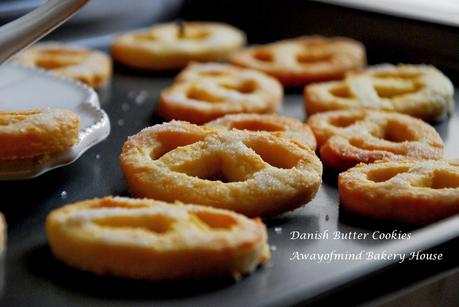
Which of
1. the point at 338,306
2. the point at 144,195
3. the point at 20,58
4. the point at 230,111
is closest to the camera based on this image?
the point at 338,306

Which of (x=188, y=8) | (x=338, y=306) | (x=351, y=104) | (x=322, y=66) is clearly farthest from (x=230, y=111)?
(x=188, y=8)

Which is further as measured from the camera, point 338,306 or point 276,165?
point 276,165

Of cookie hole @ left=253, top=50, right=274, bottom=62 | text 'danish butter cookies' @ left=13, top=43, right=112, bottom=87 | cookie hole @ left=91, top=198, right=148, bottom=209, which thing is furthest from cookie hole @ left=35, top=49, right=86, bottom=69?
cookie hole @ left=91, top=198, right=148, bottom=209

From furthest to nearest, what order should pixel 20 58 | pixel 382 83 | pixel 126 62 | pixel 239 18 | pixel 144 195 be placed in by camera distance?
pixel 239 18 < pixel 126 62 < pixel 20 58 < pixel 382 83 < pixel 144 195

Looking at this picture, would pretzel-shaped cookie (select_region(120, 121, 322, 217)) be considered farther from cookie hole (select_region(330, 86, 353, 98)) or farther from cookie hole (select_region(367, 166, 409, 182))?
cookie hole (select_region(330, 86, 353, 98))

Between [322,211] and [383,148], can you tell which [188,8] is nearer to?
[383,148]

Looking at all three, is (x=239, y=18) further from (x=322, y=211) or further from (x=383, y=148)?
(x=322, y=211)

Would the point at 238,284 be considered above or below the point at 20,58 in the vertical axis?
above
